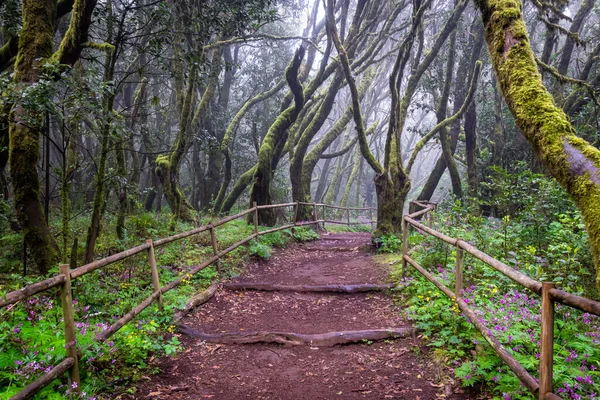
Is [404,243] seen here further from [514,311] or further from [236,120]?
[236,120]

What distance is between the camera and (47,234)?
5.25m

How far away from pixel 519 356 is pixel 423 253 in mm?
3603

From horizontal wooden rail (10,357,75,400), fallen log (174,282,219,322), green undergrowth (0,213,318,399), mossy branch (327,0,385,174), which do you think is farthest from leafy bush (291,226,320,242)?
horizontal wooden rail (10,357,75,400)

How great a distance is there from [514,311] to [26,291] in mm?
3928

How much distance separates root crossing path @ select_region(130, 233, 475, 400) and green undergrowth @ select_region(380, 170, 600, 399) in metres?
0.29

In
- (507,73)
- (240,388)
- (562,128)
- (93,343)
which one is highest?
(507,73)

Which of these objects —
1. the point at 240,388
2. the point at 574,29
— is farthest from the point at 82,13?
the point at 574,29

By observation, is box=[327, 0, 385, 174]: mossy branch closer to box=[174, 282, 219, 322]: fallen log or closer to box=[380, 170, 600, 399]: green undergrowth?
box=[380, 170, 600, 399]: green undergrowth

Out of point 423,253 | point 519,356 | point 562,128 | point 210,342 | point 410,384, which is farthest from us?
point 423,253

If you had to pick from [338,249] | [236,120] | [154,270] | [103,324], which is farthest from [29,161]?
[236,120]

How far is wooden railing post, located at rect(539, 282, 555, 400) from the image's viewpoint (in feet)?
7.53

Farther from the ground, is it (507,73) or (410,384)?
(507,73)

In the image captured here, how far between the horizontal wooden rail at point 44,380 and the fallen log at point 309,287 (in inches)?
151

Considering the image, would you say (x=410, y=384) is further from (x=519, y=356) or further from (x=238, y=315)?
(x=238, y=315)
